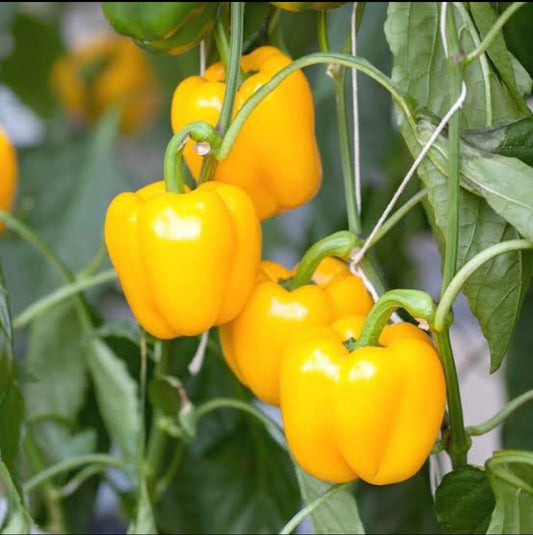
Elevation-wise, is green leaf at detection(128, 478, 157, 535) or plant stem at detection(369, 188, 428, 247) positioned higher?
plant stem at detection(369, 188, 428, 247)

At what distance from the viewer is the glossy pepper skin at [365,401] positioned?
1.62 feet

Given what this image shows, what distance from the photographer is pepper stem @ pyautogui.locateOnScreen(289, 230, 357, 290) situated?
1.80 ft

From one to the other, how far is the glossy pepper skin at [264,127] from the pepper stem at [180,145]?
40 mm

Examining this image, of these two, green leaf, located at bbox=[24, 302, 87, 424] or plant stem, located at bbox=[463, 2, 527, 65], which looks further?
green leaf, located at bbox=[24, 302, 87, 424]

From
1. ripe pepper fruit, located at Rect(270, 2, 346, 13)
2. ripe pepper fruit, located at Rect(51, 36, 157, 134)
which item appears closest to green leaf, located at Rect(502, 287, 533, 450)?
ripe pepper fruit, located at Rect(270, 2, 346, 13)

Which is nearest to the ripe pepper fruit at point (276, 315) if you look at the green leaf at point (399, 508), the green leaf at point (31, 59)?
the green leaf at point (399, 508)

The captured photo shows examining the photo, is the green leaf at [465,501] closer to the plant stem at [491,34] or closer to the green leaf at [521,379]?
the plant stem at [491,34]

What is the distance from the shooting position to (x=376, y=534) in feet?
2.99

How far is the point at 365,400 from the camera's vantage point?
1.63 feet

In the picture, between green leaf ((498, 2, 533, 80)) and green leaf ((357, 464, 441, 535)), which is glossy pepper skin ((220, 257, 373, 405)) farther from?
green leaf ((357, 464, 441, 535))

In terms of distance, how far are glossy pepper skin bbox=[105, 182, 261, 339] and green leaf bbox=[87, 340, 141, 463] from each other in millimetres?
218

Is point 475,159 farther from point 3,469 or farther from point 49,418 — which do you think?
point 49,418

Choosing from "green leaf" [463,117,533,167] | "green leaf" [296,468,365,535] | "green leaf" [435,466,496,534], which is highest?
"green leaf" [463,117,533,167]

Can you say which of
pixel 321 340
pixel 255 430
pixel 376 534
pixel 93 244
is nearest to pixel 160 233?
pixel 321 340
